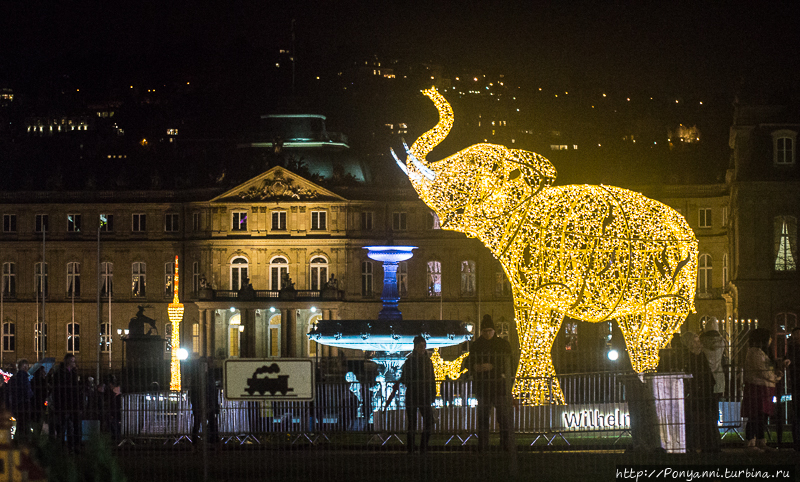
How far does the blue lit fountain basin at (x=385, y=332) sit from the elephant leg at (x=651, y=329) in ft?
11.7

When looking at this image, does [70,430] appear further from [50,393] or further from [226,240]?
[226,240]

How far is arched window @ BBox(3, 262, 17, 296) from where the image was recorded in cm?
7275

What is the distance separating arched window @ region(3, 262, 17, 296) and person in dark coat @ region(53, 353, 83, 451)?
175ft

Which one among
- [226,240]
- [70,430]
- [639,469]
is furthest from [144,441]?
[226,240]

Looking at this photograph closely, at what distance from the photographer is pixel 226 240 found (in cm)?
7069

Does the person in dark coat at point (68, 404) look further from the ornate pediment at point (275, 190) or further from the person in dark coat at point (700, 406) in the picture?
the ornate pediment at point (275, 190)

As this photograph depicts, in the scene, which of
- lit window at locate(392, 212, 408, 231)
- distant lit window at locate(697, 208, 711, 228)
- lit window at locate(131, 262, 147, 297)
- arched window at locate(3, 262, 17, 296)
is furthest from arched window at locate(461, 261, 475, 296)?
arched window at locate(3, 262, 17, 296)

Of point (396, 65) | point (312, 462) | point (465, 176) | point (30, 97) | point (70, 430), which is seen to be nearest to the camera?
point (312, 462)

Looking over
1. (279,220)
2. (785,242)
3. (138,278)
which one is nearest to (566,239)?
(785,242)

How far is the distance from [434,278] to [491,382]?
53.1 meters

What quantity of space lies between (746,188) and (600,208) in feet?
108

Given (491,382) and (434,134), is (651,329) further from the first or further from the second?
(491,382)

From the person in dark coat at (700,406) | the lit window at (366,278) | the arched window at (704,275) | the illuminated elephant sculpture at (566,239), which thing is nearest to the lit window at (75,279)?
the lit window at (366,278)

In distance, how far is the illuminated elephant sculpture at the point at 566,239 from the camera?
25234 mm
